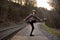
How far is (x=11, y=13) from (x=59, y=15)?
94.1 ft

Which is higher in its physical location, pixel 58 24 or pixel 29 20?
pixel 29 20

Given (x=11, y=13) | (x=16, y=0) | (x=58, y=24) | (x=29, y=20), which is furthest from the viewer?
(x=16, y=0)

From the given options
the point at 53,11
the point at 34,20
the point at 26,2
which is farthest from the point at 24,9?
the point at 34,20

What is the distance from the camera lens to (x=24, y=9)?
9400 centimetres

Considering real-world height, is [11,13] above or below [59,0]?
below

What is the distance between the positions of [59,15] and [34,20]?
1953 cm

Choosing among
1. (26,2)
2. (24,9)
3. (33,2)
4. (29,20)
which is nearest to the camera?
(29,20)

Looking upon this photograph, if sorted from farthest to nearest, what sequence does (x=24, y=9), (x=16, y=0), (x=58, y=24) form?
1. (x=24, y=9)
2. (x=16, y=0)
3. (x=58, y=24)

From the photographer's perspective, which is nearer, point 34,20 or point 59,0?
point 34,20

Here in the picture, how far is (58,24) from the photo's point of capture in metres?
35.2

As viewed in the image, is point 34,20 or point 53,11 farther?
point 53,11

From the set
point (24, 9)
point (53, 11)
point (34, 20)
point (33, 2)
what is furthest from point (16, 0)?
point (34, 20)

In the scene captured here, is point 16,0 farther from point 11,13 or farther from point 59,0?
point 59,0

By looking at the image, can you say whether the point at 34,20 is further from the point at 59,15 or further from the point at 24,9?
the point at 24,9
